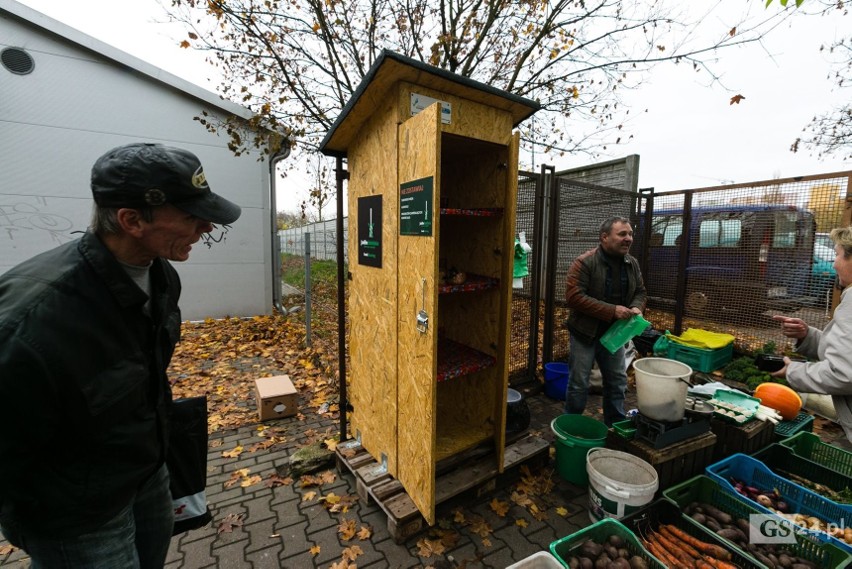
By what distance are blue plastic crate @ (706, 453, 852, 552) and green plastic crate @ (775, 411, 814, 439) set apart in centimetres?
93

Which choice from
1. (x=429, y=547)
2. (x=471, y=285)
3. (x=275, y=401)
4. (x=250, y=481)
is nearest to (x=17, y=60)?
(x=275, y=401)

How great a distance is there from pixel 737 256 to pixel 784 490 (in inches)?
181

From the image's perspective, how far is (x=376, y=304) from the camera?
2.95 m

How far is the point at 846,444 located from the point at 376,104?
5.96 m

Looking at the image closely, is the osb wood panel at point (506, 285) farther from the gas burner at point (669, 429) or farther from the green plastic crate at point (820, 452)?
the green plastic crate at point (820, 452)

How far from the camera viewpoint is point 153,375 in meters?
1.45

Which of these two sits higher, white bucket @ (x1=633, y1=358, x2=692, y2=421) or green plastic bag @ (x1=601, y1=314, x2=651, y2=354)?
green plastic bag @ (x1=601, y1=314, x2=651, y2=354)

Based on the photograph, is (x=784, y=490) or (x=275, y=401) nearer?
(x=784, y=490)

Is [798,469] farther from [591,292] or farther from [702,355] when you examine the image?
[702,355]

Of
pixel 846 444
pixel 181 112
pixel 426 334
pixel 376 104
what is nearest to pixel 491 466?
pixel 426 334

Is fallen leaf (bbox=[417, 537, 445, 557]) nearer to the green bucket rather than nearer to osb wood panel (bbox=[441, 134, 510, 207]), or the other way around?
the green bucket

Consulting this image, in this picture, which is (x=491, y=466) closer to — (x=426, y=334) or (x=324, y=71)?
(x=426, y=334)

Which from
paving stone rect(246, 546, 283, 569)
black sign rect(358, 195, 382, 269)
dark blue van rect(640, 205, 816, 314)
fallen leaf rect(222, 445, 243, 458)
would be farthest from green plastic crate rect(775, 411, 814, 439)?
fallen leaf rect(222, 445, 243, 458)

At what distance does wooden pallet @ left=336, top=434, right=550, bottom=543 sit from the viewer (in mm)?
2605
